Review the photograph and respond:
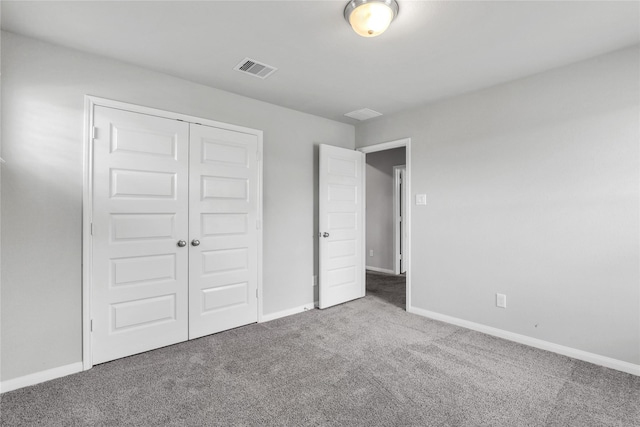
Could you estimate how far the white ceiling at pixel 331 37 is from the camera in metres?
1.88

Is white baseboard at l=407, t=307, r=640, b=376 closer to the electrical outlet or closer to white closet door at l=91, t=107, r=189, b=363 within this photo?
the electrical outlet

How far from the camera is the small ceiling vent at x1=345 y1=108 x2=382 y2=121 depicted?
3.76m

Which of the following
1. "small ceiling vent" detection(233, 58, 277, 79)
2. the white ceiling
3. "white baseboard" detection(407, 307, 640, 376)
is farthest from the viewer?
"small ceiling vent" detection(233, 58, 277, 79)

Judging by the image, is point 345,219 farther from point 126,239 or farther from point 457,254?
point 126,239

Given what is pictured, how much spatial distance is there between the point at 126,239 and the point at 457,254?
3.18m

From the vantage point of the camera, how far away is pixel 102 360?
2.44 m

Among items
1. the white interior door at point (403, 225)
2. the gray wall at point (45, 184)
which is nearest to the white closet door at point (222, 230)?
the gray wall at point (45, 184)

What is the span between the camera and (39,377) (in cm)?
219

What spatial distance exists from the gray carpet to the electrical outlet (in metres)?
0.33

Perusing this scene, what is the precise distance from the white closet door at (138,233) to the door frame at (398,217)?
4080 millimetres

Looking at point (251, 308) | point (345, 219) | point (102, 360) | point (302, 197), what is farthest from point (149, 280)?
point (345, 219)

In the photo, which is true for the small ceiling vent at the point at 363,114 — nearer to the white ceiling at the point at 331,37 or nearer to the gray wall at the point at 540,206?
the gray wall at the point at 540,206

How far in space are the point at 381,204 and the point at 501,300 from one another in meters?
3.40

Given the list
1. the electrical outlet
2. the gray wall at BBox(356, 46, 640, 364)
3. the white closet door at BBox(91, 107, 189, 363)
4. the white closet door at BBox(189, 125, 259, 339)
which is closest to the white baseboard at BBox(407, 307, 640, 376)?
the gray wall at BBox(356, 46, 640, 364)
